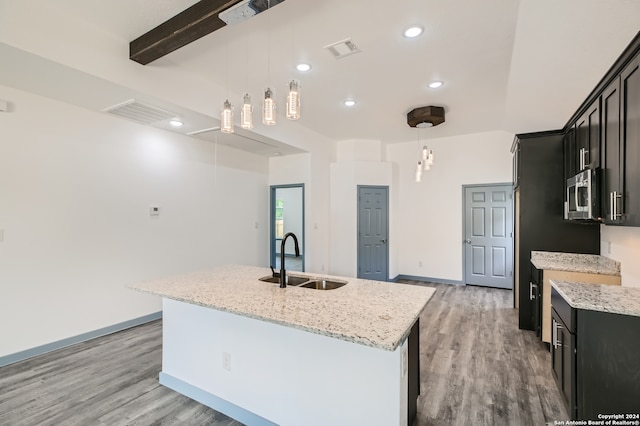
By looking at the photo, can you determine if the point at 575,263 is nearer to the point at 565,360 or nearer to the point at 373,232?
the point at 565,360

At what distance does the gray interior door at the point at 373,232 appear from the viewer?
5.84 m

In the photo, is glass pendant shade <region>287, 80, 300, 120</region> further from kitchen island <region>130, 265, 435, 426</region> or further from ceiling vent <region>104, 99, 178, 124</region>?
ceiling vent <region>104, 99, 178, 124</region>

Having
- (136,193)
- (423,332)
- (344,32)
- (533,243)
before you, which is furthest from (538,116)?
(136,193)

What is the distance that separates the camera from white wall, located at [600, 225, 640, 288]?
8.19 feet

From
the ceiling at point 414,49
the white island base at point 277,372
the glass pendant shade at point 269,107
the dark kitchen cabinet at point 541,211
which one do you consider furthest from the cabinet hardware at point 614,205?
the glass pendant shade at point 269,107

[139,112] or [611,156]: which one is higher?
[139,112]

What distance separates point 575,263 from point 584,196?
112 cm

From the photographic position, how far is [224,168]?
491cm

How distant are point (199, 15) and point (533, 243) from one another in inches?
→ 163

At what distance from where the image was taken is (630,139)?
1.91 meters

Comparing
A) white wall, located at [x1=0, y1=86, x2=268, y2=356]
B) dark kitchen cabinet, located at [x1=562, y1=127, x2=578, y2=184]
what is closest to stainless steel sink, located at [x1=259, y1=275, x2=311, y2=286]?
white wall, located at [x1=0, y1=86, x2=268, y2=356]

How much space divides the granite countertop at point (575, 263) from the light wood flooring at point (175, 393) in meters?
0.87

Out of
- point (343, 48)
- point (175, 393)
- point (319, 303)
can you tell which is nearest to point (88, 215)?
point (175, 393)

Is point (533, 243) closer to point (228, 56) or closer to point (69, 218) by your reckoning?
point (228, 56)
